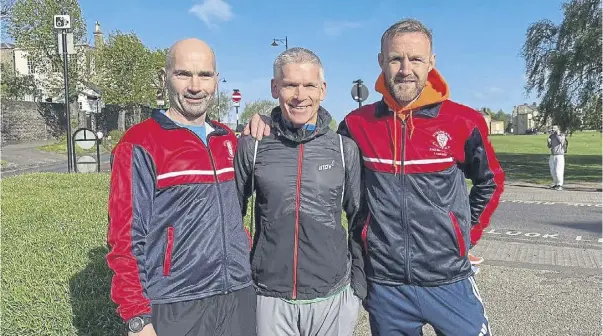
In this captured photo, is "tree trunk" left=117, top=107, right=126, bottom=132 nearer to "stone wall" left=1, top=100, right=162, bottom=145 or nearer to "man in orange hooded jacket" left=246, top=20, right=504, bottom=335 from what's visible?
"stone wall" left=1, top=100, right=162, bottom=145

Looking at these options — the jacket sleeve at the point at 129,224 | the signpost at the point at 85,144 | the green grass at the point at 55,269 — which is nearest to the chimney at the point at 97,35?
the signpost at the point at 85,144

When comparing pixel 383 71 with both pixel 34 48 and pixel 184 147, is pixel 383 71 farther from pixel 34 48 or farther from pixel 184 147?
pixel 34 48

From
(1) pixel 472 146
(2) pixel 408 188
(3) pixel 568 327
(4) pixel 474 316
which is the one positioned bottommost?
(3) pixel 568 327

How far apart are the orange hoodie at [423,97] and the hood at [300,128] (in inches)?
15.5

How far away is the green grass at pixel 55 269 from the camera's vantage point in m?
3.56

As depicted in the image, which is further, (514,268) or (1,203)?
(1,203)

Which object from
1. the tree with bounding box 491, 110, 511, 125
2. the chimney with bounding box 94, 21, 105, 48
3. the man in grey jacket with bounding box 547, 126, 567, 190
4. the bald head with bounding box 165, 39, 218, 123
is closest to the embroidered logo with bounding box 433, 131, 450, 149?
the bald head with bounding box 165, 39, 218, 123

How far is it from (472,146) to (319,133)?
93cm

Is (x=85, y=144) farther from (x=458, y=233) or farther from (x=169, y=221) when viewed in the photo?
(x=458, y=233)

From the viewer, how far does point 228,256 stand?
2.66m

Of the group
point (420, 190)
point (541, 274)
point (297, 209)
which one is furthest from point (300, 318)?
point (541, 274)

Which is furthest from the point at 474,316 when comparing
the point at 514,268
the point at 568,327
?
the point at 514,268

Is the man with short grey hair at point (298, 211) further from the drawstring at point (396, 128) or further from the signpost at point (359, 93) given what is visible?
the signpost at point (359, 93)

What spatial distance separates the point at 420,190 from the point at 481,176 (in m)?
0.49
